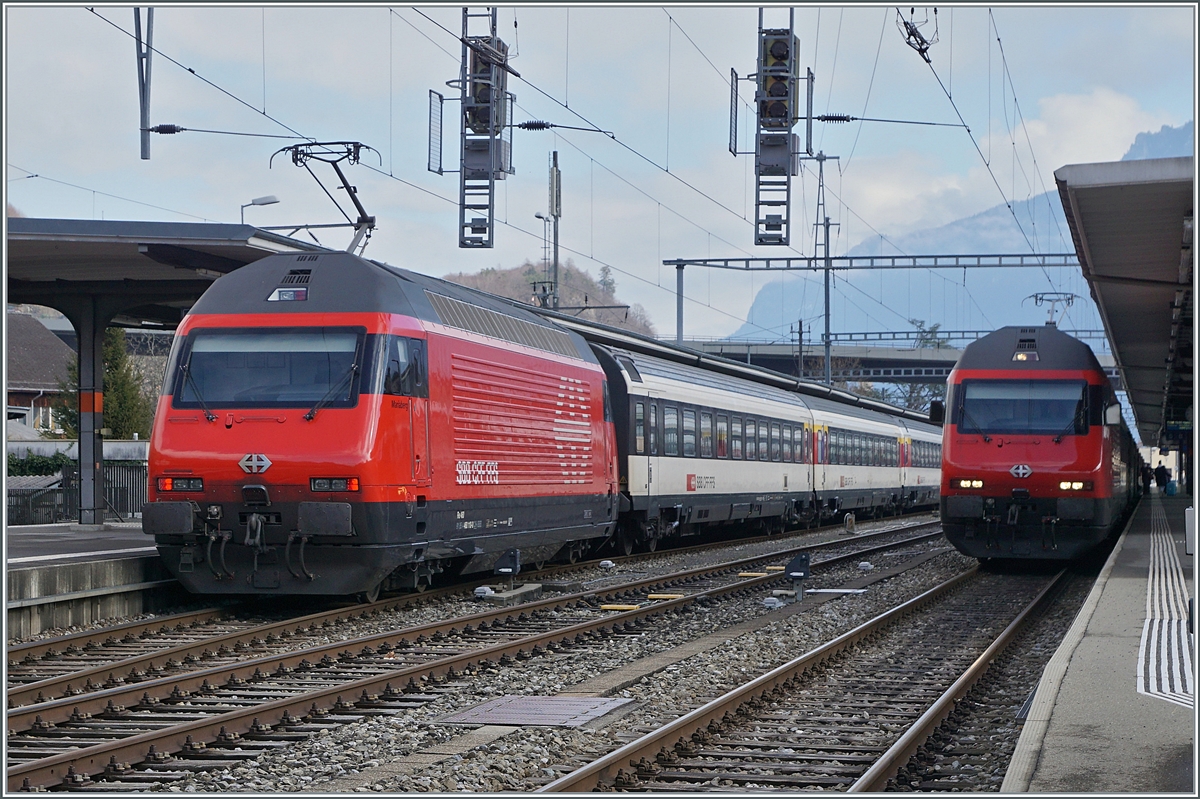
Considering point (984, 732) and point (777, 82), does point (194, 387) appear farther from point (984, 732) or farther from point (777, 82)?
point (984, 732)

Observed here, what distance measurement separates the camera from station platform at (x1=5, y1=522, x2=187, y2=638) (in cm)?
1228

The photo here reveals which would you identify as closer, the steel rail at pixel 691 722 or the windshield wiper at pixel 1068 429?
the steel rail at pixel 691 722

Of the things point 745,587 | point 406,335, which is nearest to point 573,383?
point 745,587

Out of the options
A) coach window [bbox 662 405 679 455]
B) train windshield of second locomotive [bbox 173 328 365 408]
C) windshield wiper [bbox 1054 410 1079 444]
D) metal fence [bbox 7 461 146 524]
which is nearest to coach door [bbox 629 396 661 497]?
coach window [bbox 662 405 679 455]

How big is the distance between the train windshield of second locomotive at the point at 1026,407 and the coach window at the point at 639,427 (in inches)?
201

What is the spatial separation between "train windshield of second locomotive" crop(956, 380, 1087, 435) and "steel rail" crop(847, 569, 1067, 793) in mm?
6548

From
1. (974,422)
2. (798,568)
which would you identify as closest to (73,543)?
(798,568)

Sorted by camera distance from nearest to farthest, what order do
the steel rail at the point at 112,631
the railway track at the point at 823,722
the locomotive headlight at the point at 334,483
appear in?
1. the railway track at the point at 823,722
2. the steel rail at the point at 112,631
3. the locomotive headlight at the point at 334,483

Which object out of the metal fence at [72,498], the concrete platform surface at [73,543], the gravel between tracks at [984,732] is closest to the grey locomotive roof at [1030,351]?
the gravel between tracks at [984,732]

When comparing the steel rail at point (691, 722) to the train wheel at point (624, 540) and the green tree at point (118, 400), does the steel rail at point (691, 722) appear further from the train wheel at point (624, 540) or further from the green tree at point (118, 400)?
the green tree at point (118, 400)

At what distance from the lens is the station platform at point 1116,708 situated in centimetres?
648

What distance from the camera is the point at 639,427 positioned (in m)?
21.6

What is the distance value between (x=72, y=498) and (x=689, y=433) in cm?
1401

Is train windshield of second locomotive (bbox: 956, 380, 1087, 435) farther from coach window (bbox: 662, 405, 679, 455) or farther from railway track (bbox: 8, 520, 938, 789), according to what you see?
railway track (bbox: 8, 520, 938, 789)
